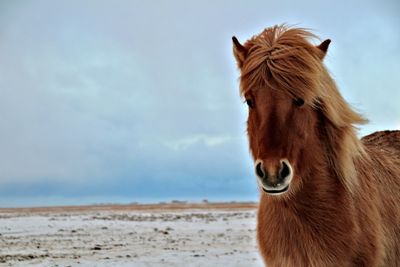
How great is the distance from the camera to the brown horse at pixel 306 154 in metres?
3.92

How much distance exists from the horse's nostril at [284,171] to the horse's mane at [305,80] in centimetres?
62

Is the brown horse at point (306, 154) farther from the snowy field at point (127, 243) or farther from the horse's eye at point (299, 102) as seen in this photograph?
the snowy field at point (127, 243)

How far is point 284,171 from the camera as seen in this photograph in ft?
12.0

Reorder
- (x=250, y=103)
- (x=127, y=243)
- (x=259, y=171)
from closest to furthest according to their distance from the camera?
(x=259, y=171)
(x=250, y=103)
(x=127, y=243)

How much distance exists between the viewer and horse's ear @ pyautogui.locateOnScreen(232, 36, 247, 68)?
443 centimetres

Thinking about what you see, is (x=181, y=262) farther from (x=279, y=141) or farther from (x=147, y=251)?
(x=279, y=141)

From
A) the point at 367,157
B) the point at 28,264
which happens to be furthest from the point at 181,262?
the point at 367,157

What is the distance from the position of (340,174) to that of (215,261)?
7.15 metres

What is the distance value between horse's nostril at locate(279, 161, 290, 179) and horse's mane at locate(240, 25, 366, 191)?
0.62 metres

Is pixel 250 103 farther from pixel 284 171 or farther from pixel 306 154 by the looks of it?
pixel 284 171

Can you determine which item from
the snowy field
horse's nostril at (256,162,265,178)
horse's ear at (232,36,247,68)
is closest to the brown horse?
horse's ear at (232,36,247,68)

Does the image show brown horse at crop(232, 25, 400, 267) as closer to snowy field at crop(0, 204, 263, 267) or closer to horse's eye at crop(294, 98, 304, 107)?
horse's eye at crop(294, 98, 304, 107)

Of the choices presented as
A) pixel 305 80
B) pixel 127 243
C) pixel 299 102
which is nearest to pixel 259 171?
pixel 299 102

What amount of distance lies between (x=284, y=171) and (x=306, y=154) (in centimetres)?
44
